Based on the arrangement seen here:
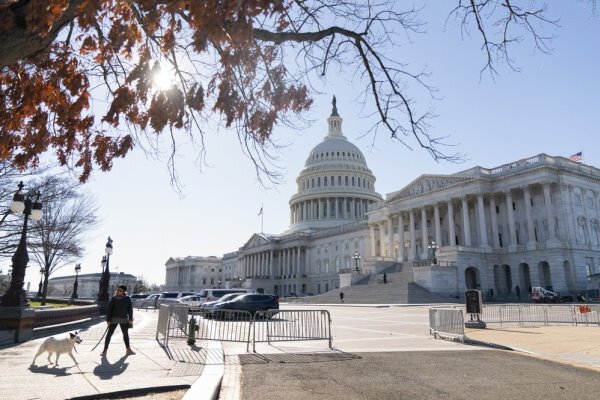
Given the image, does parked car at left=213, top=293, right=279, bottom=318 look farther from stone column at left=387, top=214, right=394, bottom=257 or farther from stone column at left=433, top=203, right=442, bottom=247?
stone column at left=387, top=214, right=394, bottom=257

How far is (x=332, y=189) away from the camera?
12569cm

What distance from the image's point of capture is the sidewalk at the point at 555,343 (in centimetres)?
1161

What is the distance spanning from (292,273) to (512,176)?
69.1 meters

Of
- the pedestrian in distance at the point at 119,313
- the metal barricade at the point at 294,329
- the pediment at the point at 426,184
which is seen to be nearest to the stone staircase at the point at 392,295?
the pediment at the point at 426,184

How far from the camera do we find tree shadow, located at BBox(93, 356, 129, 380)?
29.5ft

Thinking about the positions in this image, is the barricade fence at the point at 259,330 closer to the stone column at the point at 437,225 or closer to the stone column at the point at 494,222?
the stone column at the point at 494,222

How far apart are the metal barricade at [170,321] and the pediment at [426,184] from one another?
5609cm

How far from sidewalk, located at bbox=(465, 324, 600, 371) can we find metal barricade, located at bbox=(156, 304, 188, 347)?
411 inches

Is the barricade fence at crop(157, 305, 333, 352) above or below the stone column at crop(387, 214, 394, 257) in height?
below

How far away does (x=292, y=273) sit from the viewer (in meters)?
119

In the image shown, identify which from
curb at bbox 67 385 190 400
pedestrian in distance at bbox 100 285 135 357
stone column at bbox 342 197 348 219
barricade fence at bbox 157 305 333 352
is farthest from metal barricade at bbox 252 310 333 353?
stone column at bbox 342 197 348 219

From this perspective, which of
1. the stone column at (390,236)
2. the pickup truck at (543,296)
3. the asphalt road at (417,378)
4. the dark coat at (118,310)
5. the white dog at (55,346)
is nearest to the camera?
the asphalt road at (417,378)

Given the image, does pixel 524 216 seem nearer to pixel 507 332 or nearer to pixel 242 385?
pixel 507 332

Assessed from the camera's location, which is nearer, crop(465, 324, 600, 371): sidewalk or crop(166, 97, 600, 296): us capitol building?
crop(465, 324, 600, 371): sidewalk
